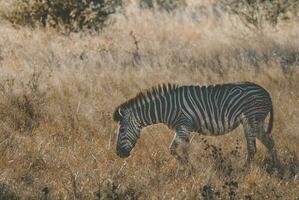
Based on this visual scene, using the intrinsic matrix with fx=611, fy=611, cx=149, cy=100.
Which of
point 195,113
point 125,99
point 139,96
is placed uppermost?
point 139,96

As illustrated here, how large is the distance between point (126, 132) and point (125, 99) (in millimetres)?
2138

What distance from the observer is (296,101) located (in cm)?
855

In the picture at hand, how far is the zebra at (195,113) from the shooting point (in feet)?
21.8

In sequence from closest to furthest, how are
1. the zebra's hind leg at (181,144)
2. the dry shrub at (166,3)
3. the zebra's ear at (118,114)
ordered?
the zebra's hind leg at (181,144)
the zebra's ear at (118,114)
the dry shrub at (166,3)

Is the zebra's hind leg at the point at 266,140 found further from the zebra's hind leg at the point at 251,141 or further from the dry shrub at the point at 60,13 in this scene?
the dry shrub at the point at 60,13

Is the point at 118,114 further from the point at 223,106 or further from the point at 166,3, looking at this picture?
the point at 166,3

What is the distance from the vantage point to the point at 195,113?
6.80 meters

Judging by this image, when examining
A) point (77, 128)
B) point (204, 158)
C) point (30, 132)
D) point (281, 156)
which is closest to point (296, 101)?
point (281, 156)

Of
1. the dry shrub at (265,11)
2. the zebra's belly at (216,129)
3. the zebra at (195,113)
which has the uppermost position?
the zebra at (195,113)

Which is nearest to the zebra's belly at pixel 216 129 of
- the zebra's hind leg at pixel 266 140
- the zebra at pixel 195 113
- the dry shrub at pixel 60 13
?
the zebra at pixel 195 113

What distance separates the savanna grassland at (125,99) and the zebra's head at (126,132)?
16cm

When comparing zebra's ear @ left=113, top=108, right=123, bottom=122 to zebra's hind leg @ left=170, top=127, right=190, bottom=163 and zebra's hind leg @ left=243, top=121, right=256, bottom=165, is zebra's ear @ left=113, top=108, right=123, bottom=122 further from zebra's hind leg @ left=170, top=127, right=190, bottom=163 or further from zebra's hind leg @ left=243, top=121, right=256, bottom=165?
zebra's hind leg @ left=243, top=121, right=256, bottom=165

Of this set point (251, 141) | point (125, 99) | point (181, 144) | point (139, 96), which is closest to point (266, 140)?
point (251, 141)

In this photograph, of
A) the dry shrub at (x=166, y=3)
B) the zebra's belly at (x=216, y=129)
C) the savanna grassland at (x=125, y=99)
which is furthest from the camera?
the dry shrub at (x=166, y=3)
